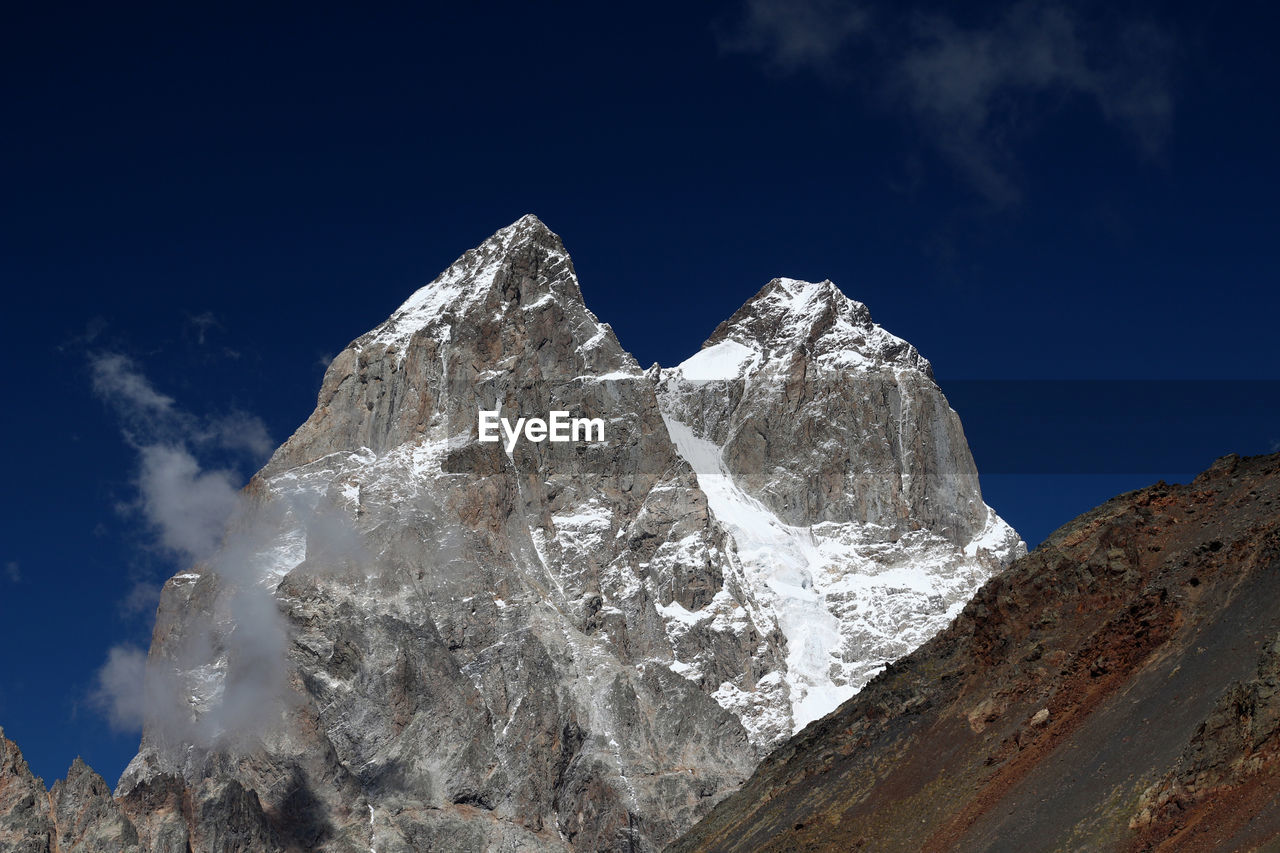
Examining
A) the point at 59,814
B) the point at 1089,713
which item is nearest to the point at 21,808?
the point at 59,814

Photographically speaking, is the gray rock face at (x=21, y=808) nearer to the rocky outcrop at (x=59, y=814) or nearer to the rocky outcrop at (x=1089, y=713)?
the rocky outcrop at (x=59, y=814)

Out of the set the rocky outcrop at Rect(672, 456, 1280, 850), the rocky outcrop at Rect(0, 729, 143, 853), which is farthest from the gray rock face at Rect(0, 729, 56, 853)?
the rocky outcrop at Rect(672, 456, 1280, 850)

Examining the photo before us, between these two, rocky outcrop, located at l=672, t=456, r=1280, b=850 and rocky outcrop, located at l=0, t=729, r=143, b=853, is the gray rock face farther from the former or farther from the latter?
rocky outcrop, located at l=672, t=456, r=1280, b=850

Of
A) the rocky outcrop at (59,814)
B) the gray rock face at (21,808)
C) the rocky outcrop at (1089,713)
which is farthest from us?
the rocky outcrop at (59,814)

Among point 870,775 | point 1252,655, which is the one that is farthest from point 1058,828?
point 870,775

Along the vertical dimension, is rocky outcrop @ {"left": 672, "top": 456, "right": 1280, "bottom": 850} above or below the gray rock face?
below

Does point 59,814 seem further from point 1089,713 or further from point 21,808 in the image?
point 1089,713

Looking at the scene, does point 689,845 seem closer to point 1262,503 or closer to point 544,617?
point 1262,503

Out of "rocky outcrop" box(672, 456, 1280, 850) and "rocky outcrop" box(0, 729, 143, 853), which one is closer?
"rocky outcrop" box(672, 456, 1280, 850)

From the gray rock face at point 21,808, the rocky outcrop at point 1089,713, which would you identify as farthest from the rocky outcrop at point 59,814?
the rocky outcrop at point 1089,713
